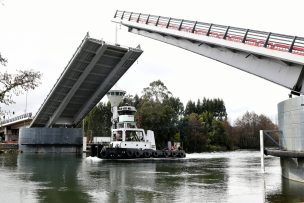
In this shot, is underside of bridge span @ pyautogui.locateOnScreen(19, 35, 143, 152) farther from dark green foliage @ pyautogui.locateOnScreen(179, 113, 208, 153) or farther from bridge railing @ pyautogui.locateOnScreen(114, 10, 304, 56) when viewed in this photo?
dark green foliage @ pyautogui.locateOnScreen(179, 113, 208, 153)

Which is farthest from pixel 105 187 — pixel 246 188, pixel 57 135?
pixel 57 135

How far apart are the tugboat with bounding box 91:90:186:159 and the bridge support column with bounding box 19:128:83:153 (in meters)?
11.5

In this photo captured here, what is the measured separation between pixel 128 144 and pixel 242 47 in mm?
15819

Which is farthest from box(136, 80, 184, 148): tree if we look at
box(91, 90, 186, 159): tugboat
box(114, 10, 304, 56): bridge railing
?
box(114, 10, 304, 56): bridge railing

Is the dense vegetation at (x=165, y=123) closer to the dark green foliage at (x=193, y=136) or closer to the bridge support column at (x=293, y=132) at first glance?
the dark green foliage at (x=193, y=136)

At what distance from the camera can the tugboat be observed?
28.4m

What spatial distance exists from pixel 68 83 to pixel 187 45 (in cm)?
1347

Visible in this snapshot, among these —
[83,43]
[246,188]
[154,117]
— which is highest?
[83,43]

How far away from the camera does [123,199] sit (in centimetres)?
947

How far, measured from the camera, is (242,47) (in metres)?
16.4

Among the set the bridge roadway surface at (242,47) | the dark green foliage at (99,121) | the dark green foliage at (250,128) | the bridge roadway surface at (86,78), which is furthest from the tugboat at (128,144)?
the dark green foliage at (250,128)

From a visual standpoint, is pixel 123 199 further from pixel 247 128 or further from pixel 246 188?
pixel 247 128

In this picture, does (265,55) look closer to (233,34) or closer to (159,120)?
(233,34)

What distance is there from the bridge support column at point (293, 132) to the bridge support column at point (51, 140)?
3247 cm
